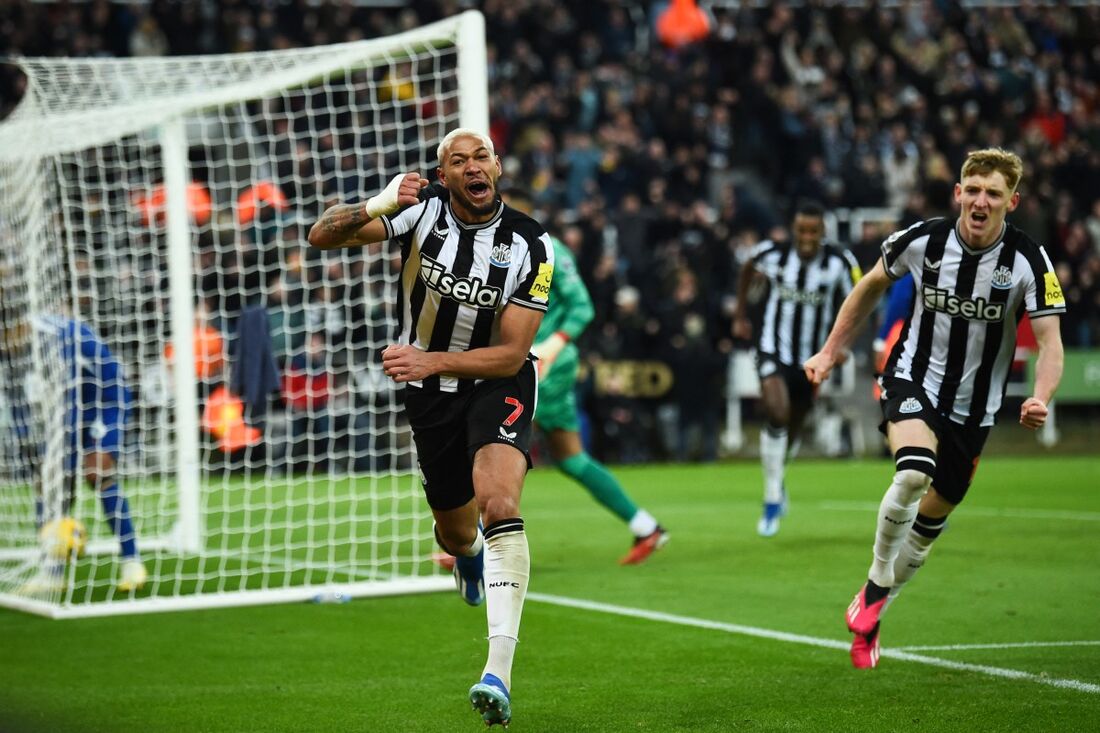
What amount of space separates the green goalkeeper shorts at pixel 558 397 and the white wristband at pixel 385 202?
170 inches

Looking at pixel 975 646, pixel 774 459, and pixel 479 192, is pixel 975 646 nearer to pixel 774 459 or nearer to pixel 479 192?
pixel 479 192

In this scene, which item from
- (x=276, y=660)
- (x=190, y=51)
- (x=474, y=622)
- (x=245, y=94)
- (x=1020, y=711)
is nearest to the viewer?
(x=1020, y=711)

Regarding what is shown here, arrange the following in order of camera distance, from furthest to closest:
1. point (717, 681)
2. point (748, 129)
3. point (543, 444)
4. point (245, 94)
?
point (748, 129) < point (543, 444) < point (245, 94) < point (717, 681)

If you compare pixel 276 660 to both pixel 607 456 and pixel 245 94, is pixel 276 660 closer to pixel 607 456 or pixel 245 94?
pixel 245 94

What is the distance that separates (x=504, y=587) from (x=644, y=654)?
179 cm

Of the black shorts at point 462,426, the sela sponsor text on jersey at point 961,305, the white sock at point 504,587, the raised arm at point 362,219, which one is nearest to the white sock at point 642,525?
the black shorts at point 462,426

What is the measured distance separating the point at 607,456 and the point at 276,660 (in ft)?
47.2

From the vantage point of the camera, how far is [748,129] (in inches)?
965

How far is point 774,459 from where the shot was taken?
12055 millimetres

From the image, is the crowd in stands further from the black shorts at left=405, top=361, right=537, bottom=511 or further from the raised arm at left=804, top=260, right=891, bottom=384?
the black shorts at left=405, top=361, right=537, bottom=511

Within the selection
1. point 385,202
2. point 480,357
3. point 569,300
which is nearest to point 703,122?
point 569,300

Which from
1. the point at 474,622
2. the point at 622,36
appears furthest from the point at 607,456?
the point at 474,622

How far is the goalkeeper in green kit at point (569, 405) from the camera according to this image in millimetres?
9883

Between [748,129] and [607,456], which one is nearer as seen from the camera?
[607,456]
